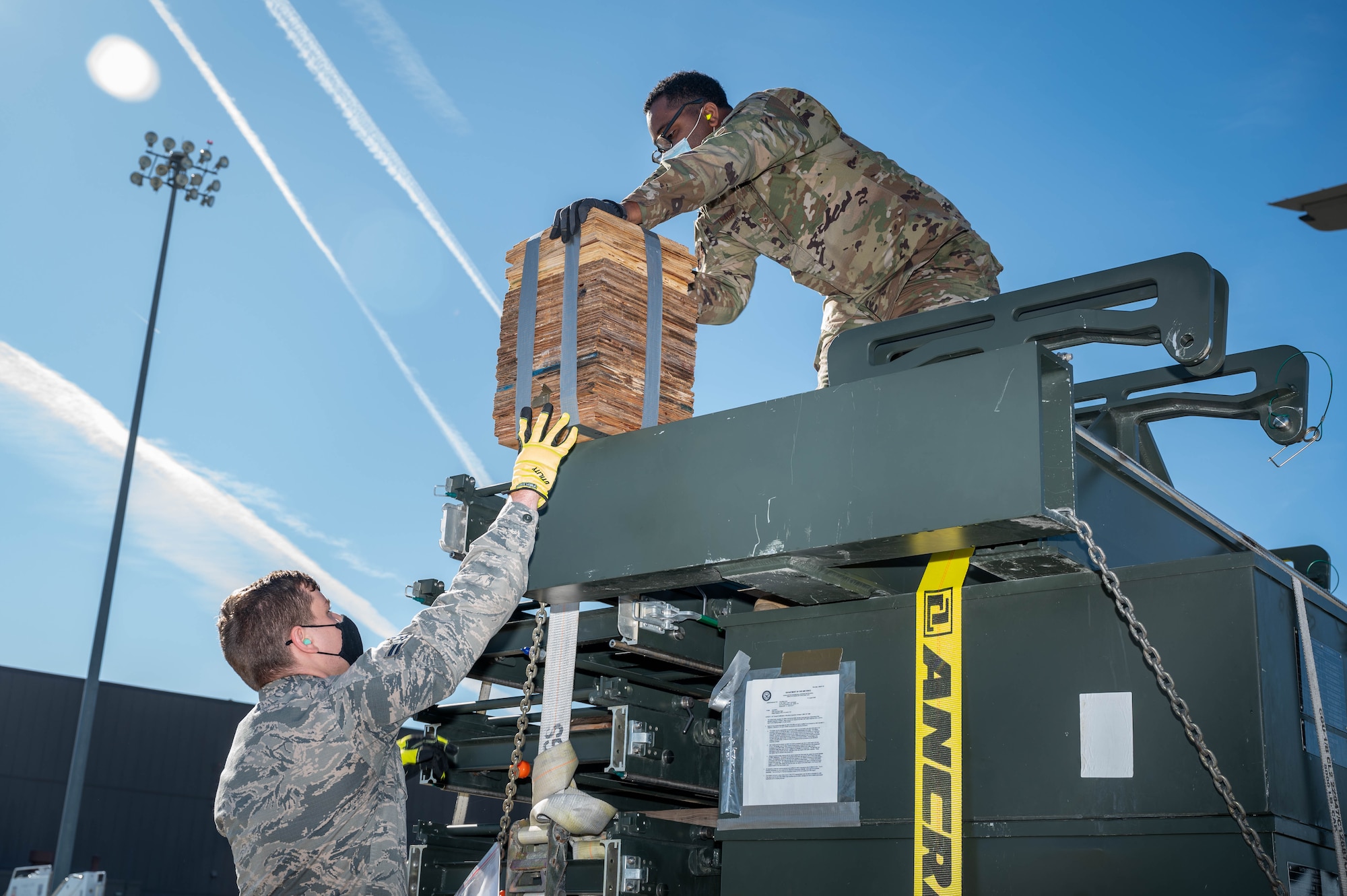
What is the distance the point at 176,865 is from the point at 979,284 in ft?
101

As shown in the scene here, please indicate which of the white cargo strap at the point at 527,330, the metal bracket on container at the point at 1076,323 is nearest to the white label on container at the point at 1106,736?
the metal bracket on container at the point at 1076,323

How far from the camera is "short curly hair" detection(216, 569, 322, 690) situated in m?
3.09

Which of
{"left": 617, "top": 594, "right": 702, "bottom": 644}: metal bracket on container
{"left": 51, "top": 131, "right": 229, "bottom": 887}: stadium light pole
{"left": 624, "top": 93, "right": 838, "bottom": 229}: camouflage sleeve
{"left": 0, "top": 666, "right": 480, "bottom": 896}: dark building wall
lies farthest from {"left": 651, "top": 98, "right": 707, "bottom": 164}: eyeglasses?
{"left": 0, "top": 666, "right": 480, "bottom": 896}: dark building wall

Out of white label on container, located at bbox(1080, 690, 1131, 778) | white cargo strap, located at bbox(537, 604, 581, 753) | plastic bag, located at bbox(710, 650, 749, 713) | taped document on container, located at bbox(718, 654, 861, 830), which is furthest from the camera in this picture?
white cargo strap, located at bbox(537, 604, 581, 753)

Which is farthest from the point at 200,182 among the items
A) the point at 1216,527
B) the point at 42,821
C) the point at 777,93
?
the point at 1216,527

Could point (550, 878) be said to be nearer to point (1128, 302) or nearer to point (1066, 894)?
point (1066, 894)

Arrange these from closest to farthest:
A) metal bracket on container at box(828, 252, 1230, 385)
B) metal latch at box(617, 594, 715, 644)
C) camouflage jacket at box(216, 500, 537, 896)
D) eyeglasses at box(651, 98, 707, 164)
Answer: metal bracket on container at box(828, 252, 1230, 385) < camouflage jacket at box(216, 500, 537, 896) < metal latch at box(617, 594, 715, 644) < eyeglasses at box(651, 98, 707, 164)

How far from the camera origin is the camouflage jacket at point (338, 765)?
2895mm

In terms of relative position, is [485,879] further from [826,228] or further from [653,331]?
[826,228]

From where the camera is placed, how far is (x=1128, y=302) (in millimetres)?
2916

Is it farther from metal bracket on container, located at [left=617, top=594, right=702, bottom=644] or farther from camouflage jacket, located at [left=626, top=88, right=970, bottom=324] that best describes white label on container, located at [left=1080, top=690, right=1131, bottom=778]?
camouflage jacket, located at [left=626, top=88, right=970, bottom=324]

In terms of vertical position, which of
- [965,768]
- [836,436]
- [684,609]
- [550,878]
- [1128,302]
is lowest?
[550,878]

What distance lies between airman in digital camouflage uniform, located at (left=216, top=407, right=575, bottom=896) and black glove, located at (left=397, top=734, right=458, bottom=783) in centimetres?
115

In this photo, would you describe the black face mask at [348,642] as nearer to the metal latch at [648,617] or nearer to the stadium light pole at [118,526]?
the metal latch at [648,617]
